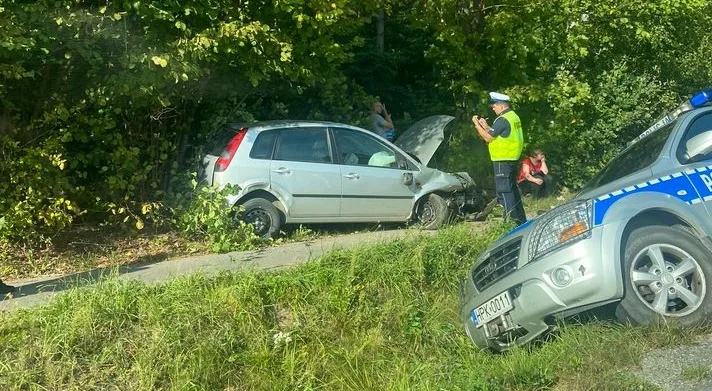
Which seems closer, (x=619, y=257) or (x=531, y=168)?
(x=619, y=257)

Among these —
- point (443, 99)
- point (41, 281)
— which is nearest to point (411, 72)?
point (443, 99)

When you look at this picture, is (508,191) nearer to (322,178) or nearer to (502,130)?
(502,130)

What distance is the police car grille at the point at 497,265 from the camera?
5906 millimetres

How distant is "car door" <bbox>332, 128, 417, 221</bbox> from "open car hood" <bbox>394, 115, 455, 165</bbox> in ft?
3.14

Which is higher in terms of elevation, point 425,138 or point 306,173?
point 425,138

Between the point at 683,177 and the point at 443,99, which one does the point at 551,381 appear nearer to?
the point at 683,177

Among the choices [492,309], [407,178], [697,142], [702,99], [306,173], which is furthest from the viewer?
[407,178]

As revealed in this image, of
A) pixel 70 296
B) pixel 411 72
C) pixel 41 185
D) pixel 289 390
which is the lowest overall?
pixel 289 390

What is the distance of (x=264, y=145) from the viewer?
9.54 metres

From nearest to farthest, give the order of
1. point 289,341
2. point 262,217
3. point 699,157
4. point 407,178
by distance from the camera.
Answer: point 699,157 < point 289,341 < point 262,217 < point 407,178

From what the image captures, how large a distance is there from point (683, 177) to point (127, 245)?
602 cm

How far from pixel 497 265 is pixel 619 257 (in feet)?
3.23

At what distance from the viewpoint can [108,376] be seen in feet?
18.8

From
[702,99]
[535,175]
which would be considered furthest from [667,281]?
[535,175]
